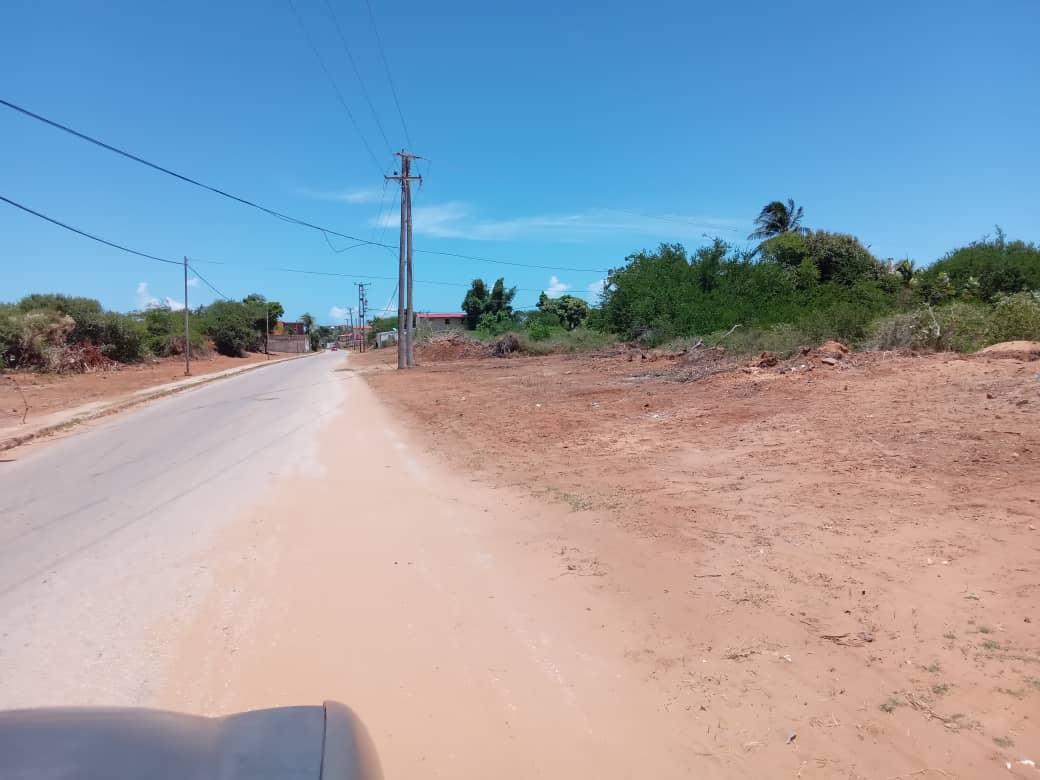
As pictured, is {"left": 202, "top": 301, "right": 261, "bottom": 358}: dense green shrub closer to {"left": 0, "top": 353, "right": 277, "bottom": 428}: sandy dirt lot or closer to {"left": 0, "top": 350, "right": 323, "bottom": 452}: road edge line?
{"left": 0, "top": 353, "right": 277, "bottom": 428}: sandy dirt lot

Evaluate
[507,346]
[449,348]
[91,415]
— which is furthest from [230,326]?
[91,415]

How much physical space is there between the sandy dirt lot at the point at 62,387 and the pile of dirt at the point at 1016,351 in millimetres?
20644

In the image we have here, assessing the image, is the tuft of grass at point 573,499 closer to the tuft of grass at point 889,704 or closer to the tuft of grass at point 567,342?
the tuft of grass at point 889,704

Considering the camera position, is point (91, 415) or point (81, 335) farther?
point (81, 335)

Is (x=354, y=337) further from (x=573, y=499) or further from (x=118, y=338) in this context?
(x=573, y=499)

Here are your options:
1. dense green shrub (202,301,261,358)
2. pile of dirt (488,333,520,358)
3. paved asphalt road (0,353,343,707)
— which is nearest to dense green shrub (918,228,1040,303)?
pile of dirt (488,333,520,358)

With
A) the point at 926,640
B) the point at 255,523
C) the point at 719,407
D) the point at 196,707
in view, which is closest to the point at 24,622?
the point at 196,707

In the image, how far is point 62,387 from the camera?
2800 cm

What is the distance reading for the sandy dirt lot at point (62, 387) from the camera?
1990 centimetres

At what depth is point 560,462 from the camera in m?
9.70

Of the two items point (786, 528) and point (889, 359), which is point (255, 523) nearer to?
point (786, 528)

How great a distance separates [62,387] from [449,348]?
73.7 ft

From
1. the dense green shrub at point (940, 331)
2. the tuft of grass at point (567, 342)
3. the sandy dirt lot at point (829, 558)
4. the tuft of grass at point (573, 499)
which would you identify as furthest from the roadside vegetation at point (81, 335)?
the dense green shrub at point (940, 331)

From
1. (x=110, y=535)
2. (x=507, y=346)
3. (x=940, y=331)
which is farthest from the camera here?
(x=507, y=346)
